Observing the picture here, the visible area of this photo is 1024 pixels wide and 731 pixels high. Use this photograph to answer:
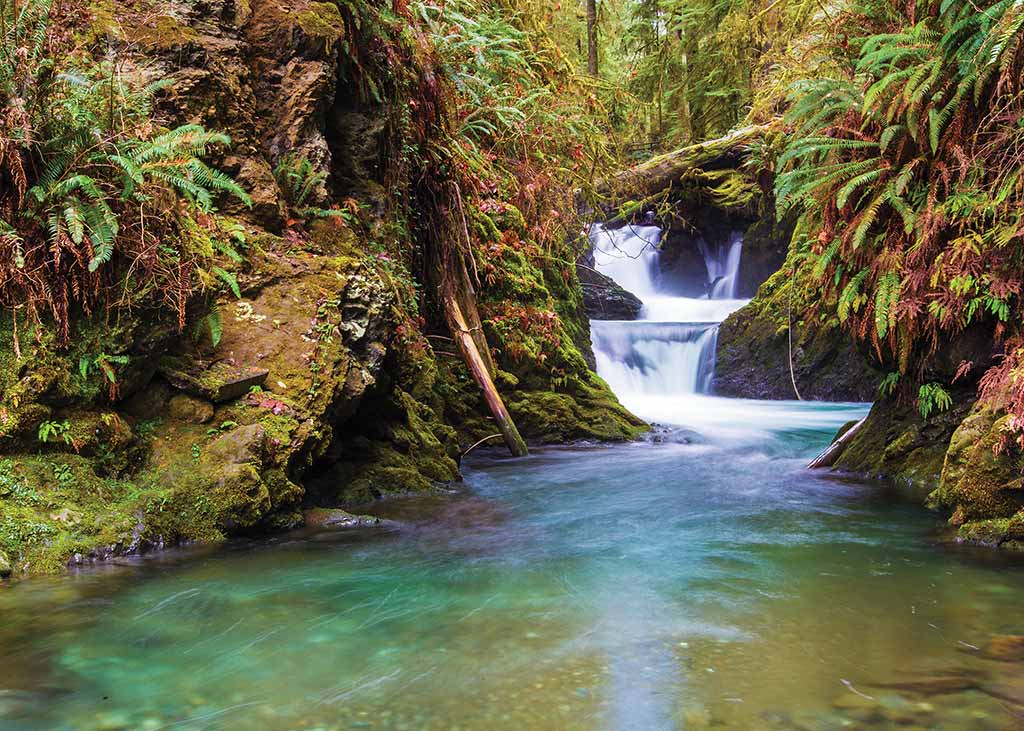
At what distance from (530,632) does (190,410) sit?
301 centimetres

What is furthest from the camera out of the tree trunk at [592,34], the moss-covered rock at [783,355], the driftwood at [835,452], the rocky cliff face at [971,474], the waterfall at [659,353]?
the tree trunk at [592,34]

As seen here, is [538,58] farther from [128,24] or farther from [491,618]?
[491,618]

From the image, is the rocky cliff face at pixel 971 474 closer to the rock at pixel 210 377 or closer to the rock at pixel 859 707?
the rock at pixel 859 707

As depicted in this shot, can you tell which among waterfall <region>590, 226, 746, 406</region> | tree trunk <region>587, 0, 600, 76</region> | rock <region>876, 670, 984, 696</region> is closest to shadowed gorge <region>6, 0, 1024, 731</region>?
rock <region>876, 670, 984, 696</region>

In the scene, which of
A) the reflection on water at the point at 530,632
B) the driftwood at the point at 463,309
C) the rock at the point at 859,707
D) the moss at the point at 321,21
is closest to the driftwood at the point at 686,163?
the driftwood at the point at 463,309

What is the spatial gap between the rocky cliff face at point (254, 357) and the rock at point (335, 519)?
15cm

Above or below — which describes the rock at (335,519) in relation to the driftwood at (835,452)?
below

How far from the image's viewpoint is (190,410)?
201 inches

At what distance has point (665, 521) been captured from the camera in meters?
6.01

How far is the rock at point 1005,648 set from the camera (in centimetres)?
313

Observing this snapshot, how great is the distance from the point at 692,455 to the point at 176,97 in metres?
6.91

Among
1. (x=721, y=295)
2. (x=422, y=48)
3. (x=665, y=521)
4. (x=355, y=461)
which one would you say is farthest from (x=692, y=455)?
(x=721, y=295)

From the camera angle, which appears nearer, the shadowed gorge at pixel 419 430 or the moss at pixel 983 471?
the shadowed gorge at pixel 419 430

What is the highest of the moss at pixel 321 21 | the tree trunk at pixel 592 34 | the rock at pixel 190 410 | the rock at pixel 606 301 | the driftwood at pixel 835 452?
the tree trunk at pixel 592 34
